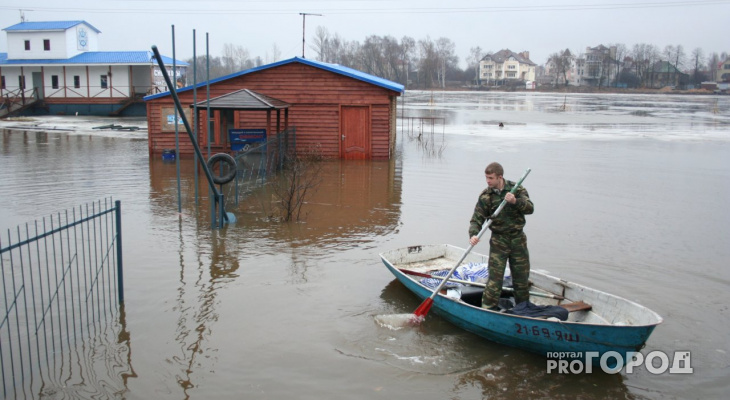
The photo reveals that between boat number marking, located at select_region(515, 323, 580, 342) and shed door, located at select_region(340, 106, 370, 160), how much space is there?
56.0 feet

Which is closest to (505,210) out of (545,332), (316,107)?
(545,332)

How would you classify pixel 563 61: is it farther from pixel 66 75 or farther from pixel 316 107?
pixel 316 107

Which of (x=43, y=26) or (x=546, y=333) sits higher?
(x=43, y=26)

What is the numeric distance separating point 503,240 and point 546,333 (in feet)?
4.35

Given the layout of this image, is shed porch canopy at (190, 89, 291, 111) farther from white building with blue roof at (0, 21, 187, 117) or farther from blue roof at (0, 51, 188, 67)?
blue roof at (0, 51, 188, 67)

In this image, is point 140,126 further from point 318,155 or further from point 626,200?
point 626,200

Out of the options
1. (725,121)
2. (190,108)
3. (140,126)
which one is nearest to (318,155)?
(190,108)

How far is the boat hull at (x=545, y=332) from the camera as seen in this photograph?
633 centimetres

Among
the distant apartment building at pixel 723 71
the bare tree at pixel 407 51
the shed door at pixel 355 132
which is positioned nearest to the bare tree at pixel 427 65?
the bare tree at pixel 407 51

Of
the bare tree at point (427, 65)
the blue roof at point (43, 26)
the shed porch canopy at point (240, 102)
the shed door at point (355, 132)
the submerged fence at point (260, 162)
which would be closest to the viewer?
the submerged fence at point (260, 162)

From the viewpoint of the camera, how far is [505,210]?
761cm

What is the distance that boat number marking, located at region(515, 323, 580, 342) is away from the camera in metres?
6.60

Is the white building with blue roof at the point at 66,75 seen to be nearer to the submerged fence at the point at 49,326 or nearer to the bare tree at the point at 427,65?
the submerged fence at the point at 49,326

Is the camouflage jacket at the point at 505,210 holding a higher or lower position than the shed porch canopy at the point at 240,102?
lower
